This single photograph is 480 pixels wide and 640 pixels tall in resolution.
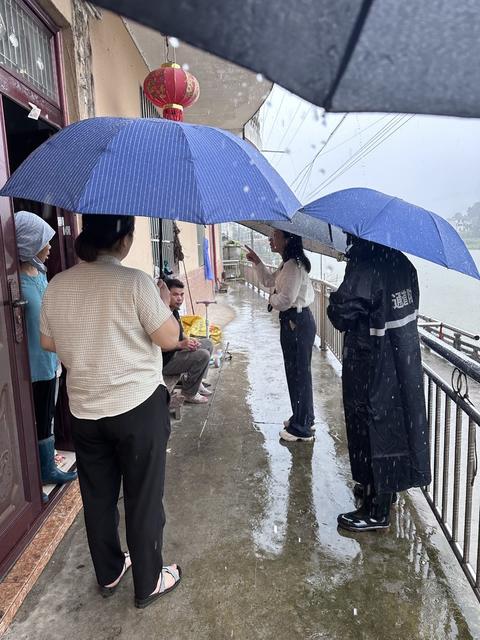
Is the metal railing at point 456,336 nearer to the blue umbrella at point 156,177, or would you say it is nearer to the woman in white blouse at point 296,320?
the woman in white blouse at point 296,320

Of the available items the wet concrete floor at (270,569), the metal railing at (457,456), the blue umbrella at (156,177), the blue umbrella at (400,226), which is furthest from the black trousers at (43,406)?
the metal railing at (457,456)

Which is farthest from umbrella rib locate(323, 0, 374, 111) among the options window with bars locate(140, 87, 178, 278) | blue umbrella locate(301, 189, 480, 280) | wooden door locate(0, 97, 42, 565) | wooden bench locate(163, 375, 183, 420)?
window with bars locate(140, 87, 178, 278)

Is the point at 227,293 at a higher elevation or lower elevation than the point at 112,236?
lower

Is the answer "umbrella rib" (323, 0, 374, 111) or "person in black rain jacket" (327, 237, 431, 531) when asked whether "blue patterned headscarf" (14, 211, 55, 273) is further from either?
"umbrella rib" (323, 0, 374, 111)

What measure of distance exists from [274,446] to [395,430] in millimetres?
1424

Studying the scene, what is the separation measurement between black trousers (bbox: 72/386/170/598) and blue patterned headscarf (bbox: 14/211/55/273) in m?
1.11

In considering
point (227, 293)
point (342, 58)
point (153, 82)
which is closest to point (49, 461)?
point (342, 58)

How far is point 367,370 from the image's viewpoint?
236 centimetres

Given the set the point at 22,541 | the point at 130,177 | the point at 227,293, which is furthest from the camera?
the point at 227,293

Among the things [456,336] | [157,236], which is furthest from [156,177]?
[456,336]

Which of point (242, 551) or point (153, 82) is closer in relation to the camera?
point (242, 551)

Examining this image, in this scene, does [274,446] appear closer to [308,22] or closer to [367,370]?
[367,370]

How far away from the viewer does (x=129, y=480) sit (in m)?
1.87

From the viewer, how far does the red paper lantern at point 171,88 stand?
3882 millimetres
